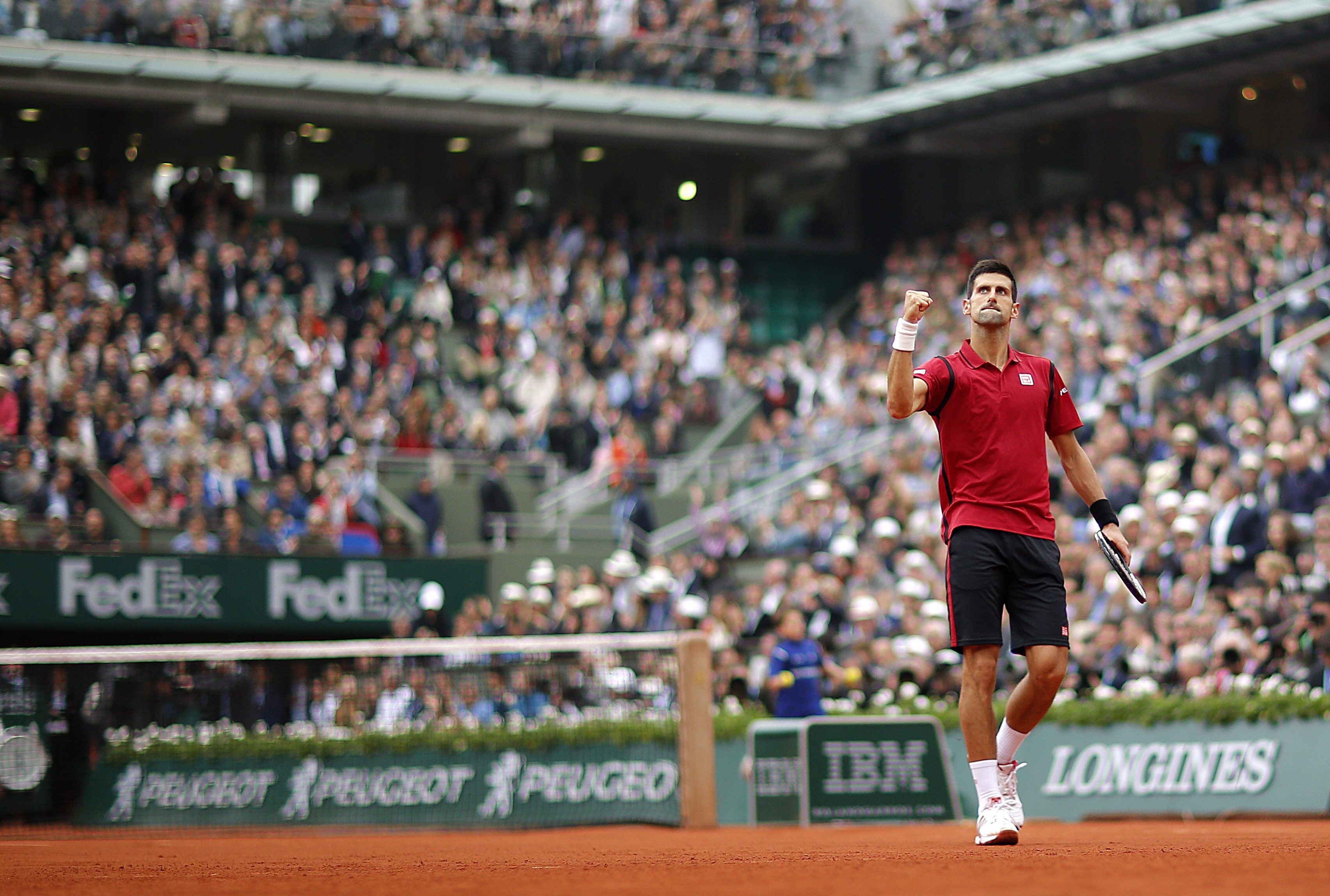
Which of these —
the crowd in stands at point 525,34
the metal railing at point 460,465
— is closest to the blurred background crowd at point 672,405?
the metal railing at point 460,465

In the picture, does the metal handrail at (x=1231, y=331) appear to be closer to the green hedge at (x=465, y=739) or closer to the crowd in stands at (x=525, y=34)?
the green hedge at (x=465, y=739)

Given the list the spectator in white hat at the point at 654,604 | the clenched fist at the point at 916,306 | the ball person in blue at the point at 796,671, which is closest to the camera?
the clenched fist at the point at 916,306

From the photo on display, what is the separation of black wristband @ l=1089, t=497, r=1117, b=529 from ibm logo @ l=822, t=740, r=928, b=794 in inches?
258

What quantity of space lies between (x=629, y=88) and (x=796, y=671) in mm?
16956

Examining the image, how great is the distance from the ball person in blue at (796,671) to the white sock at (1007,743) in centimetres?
664

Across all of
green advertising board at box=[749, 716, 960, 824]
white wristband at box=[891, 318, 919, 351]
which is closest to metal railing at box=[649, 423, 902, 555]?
green advertising board at box=[749, 716, 960, 824]

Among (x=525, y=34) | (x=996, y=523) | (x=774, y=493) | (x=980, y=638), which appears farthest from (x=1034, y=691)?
(x=525, y=34)

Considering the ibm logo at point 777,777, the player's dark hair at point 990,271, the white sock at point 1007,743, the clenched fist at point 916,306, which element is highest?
the player's dark hair at point 990,271

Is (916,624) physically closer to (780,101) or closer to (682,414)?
(682,414)

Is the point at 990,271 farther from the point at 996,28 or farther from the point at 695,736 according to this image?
the point at 996,28

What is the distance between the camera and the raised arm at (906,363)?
7.59m

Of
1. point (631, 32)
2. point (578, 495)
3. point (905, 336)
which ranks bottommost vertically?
point (578, 495)

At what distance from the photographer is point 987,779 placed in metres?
7.89

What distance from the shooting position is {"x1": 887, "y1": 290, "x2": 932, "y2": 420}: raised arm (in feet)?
24.9
